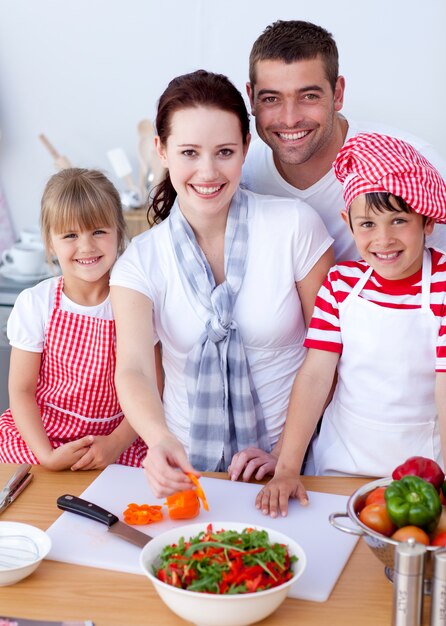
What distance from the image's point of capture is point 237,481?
5.05ft

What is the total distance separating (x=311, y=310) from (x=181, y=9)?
1770mm

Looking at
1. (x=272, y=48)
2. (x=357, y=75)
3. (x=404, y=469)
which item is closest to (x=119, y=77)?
(x=357, y=75)

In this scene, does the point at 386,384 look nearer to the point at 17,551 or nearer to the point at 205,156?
the point at 205,156

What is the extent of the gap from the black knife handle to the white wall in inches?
82.0

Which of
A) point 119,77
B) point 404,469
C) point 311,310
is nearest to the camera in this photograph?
point 404,469

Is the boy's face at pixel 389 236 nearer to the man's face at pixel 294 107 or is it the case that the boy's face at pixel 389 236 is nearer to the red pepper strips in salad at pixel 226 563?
the man's face at pixel 294 107

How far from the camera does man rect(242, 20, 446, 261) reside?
6.13 ft

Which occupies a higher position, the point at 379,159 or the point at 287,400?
the point at 379,159

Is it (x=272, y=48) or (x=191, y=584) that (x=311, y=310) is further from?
(x=191, y=584)

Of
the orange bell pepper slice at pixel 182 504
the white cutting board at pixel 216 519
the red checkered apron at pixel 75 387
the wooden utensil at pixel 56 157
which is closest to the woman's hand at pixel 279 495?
the white cutting board at pixel 216 519

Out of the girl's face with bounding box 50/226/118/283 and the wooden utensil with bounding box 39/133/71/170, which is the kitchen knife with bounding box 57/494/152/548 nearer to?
the girl's face with bounding box 50/226/118/283

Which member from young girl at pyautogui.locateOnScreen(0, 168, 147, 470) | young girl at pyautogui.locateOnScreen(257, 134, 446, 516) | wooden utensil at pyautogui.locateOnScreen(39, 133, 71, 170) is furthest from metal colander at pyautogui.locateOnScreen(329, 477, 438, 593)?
wooden utensil at pyautogui.locateOnScreen(39, 133, 71, 170)

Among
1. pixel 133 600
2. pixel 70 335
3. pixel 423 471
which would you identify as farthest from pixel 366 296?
pixel 133 600

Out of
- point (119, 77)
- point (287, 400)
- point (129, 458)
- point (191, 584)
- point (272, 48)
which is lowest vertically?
point (129, 458)
